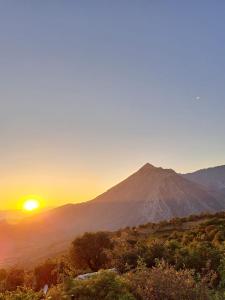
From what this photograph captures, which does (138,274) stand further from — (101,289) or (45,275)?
(45,275)

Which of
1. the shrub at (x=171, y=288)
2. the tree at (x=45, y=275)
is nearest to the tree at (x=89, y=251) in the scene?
the tree at (x=45, y=275)

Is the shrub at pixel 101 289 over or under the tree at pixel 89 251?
under

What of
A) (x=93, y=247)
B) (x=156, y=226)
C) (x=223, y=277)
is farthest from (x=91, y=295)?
(x=156, y=226)

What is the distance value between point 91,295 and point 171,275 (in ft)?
9.68

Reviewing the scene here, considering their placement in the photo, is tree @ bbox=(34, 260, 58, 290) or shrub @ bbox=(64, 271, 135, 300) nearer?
shrub @ bbox=(64, 271, 135, 300)

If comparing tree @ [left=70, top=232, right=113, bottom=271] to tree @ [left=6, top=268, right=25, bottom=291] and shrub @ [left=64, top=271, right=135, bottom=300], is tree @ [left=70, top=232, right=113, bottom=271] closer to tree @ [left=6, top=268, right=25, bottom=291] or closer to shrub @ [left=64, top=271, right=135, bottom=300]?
tree @ [left=6, top=268, right=25, bottom=291]

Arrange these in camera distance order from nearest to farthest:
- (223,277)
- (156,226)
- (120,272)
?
1. (223,277)
2. (120,272)
3. (156,226)

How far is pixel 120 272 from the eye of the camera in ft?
75.4

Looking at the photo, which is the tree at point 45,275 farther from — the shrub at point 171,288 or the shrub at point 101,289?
the shrub at point 171,288

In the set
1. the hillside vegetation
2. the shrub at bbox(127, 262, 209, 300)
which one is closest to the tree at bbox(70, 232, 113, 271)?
the hillside vegetation

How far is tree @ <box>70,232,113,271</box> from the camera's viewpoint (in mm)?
40500

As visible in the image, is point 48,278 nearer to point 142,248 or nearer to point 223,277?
point 142,248

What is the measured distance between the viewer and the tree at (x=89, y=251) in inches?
1594

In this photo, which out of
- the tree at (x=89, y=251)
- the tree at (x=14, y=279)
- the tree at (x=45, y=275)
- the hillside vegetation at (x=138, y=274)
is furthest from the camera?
the tree at (x=14, y=279)
